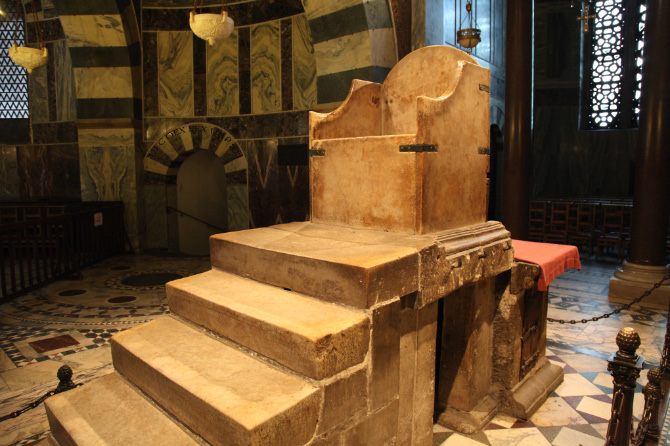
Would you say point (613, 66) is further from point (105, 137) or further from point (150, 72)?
point (105, 137)

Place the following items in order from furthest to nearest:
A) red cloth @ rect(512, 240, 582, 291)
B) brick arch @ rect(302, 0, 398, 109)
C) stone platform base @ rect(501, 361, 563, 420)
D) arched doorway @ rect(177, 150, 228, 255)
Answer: arched doorway @ rect(177, 150, 228, 255), brick arch @ rect(302, 0, 398, 109), red cloth @ rect(512, 240, 582, 291), stone platform base @ rect(501, 361, 563, 420)

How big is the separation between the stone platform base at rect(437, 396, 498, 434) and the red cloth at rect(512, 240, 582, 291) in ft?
3.05

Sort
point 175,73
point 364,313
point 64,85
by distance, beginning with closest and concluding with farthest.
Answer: point 364,313, point 175,73, point 64,85

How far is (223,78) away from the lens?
27.0ft

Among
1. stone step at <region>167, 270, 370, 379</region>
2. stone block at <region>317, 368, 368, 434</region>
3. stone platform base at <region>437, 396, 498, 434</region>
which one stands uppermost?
stone step at <region>167, 270, 370, 379</region>

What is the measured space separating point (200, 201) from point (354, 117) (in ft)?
20.6

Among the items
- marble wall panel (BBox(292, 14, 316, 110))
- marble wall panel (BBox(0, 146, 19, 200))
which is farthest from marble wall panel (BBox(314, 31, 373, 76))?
marble wall panel (BBox(0, 146, 19, 200))

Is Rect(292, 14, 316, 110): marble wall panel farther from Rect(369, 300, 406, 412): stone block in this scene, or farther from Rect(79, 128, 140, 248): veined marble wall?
Rect(369, 300, 406, 412): stone block

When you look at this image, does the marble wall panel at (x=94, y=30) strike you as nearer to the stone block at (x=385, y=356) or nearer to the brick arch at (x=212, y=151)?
the brick arch at (x=212, y=151)

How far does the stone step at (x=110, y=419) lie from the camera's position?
186cm

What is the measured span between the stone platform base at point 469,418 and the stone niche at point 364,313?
0.04 ft

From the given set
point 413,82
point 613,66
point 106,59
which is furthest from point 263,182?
point 613,66

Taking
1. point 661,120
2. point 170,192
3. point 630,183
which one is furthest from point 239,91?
point 630,183

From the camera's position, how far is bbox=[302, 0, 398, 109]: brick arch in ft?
18.6
